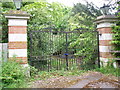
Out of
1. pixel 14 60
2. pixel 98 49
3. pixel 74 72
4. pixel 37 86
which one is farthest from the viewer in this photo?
pixel 98 49

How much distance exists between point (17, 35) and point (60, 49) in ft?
7.82

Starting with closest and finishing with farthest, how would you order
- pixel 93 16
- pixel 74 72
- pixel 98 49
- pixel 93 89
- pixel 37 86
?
pixel 93 89, pixel 37 86, pixel 74 72, pixel 98 49, pixel 93 16

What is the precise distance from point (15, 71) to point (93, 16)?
7589 millimetres

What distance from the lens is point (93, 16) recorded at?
9641mm

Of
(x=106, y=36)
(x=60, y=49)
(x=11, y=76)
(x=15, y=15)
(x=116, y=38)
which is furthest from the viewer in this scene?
(x=60, y=49)

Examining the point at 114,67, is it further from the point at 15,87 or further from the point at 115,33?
the point at 15,87

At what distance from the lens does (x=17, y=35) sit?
4.54 m

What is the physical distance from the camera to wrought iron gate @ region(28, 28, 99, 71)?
213 inches

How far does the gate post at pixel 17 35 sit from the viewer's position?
450 cm

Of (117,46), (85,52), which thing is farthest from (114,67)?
(85,52)

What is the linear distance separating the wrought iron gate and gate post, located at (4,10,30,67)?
45 cm

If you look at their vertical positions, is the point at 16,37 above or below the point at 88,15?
below

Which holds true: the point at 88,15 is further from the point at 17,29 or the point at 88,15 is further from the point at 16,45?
the point at 16,45

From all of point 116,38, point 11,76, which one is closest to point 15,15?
point 11,76
